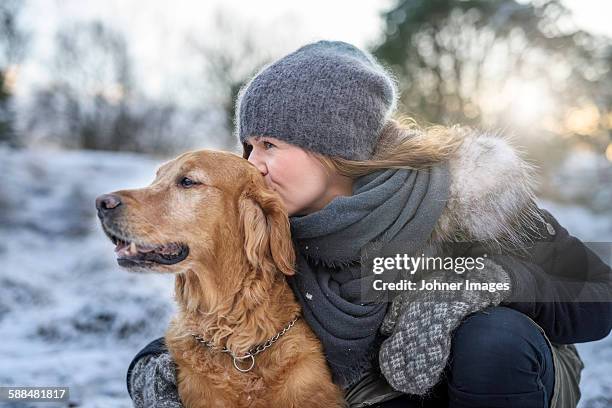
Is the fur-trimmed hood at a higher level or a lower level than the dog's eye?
higher

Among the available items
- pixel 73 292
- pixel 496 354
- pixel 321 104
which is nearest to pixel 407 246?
pixel 496 354

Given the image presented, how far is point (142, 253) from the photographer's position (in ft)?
7.43

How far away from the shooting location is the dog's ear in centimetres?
234

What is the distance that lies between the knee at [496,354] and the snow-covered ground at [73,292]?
1.77 meters

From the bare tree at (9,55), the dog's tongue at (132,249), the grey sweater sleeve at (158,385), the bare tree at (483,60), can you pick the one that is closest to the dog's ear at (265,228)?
the dog's tongue at (132,249)

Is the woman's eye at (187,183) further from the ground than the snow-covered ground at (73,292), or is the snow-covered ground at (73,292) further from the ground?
the woman's eye at (187,183)

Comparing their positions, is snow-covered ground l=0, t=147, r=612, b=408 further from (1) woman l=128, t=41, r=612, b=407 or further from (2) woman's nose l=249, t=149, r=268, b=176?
(1) woman l=128, t=41, r=612, b=407

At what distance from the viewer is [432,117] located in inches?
574

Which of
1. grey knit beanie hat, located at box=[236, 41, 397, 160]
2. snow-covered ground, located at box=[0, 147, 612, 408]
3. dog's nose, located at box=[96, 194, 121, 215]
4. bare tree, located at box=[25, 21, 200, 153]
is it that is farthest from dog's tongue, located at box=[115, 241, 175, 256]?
bare tree, located at box=[25, 21, 200, 153]

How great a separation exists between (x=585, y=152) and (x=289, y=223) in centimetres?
1341

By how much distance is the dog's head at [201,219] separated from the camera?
7.40ft

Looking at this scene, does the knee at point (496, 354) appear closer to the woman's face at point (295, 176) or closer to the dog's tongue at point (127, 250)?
the woman's face at point (295, 176)

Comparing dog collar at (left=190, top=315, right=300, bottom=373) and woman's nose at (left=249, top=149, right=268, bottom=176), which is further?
woman's nose at (left=249, top=149, right=268, bottom=176)

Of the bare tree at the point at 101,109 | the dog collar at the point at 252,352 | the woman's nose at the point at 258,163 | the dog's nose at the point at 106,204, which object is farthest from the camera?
the bare tree at the point at 101,109
